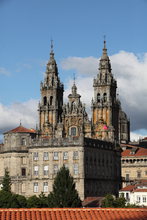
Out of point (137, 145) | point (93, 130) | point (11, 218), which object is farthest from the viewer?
point (137, 145)

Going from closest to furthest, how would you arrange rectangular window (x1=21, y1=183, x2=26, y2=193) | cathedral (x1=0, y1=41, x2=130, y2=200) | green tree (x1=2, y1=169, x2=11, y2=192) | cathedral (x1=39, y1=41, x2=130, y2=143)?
1. green tree (x1=2, y1=169, x2=11, y2=192)
2. cathedral (x1=0, y1=41, x2=130, y2=200)
3. rectangular window (x1=21, y1=183, x2=26, y2=193)
4. cathedral (x1=39, y1=41, x2=130, y2=143)

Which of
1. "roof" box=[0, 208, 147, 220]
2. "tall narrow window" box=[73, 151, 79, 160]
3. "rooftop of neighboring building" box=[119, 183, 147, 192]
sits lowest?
"roof" box=[0, 208, 147, 220]

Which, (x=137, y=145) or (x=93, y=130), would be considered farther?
(x=137, y=145)

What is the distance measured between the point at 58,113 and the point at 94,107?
35.3 feet

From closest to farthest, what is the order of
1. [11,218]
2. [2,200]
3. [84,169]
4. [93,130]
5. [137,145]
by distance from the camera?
[11,218]
[2,200]
[84,169]
[93,130]
[137,145]

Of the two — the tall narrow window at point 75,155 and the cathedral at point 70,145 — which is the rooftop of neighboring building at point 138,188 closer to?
the cathedral at point 70,145

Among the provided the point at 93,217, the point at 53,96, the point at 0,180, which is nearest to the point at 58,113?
the point at 53,96

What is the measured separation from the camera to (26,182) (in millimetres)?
137625

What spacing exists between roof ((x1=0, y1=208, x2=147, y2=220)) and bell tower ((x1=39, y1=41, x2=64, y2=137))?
13888 centimetres

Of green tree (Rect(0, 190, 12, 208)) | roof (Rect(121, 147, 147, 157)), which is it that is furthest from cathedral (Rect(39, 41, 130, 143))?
green tree (Rect(0, 190, 12, 208))

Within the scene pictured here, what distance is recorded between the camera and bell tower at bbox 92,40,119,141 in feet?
549

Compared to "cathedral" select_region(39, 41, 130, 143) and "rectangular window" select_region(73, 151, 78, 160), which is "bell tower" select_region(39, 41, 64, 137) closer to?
"cathedral" select_region(39, 41, 130, 143)

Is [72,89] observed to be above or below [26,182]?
above

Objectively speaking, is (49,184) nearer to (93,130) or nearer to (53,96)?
(93,130)
